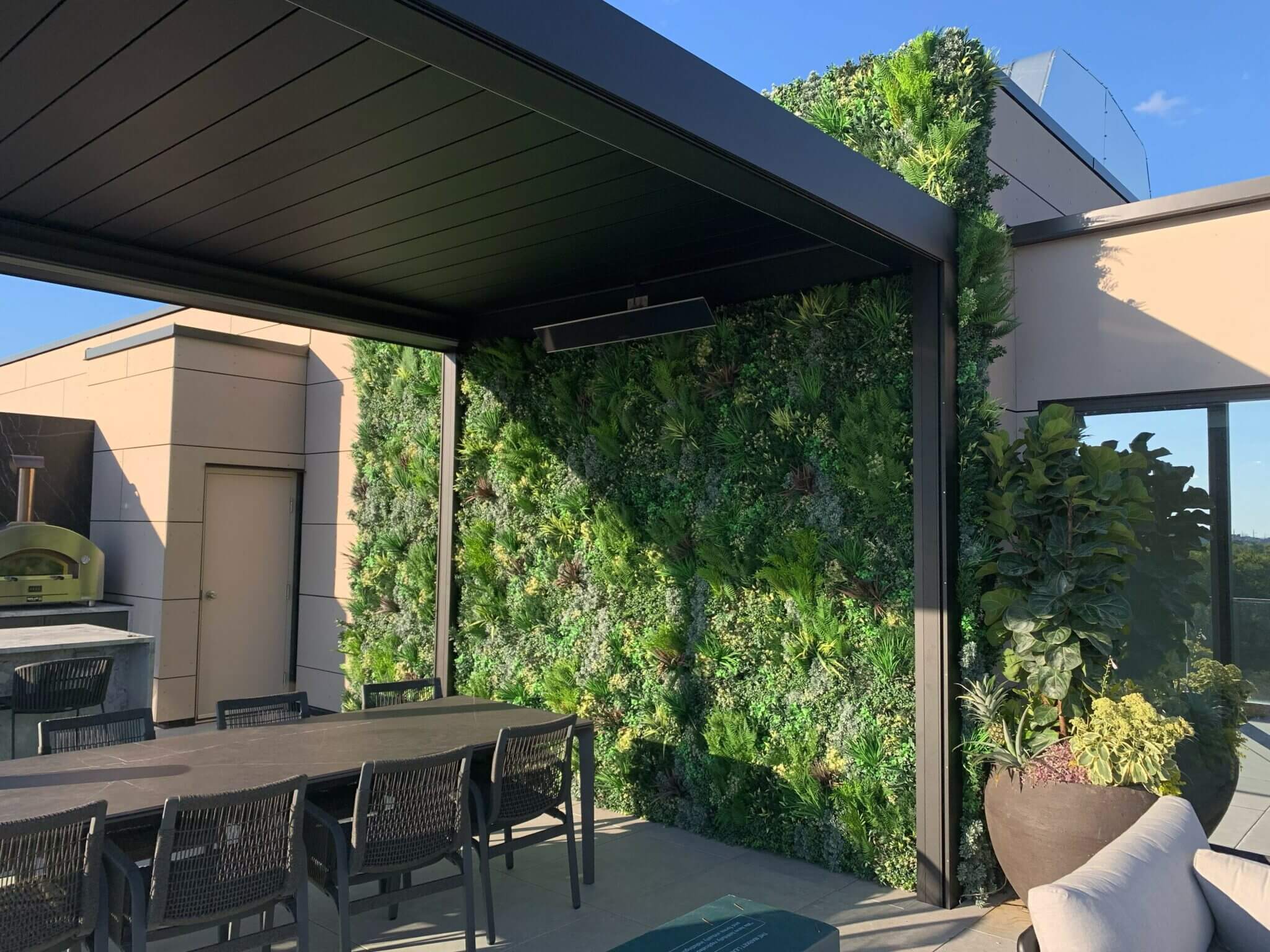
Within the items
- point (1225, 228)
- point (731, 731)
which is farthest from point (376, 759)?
point (1225, 228)

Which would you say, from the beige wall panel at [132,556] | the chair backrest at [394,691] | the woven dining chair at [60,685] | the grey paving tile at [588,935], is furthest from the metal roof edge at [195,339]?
the grey paving tile at [588,935]

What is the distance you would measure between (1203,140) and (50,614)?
18309mm

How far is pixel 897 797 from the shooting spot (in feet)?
14.3

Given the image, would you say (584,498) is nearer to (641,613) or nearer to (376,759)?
(641,613)

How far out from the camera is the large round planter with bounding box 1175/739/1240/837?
13.4 feet

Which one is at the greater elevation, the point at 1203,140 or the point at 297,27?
the point at 1203,140

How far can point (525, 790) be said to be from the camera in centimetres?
397

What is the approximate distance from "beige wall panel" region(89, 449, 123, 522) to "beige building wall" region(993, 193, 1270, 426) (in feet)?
24.7

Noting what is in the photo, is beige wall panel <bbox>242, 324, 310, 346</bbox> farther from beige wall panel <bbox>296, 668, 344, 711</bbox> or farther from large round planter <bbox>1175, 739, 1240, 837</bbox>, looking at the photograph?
large round planter <bbox>1175, 739, 1240, 837</bbox>

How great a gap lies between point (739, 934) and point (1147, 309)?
352 centimetres

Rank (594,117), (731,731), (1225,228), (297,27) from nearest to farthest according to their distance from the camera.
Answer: (297,27) → (594,117) → (1225,228) → (731,731)

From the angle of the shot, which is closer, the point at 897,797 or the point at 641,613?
the point at 897,797

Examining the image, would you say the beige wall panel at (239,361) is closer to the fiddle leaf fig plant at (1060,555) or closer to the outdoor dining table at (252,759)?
the outdoor dining table at (252,759)

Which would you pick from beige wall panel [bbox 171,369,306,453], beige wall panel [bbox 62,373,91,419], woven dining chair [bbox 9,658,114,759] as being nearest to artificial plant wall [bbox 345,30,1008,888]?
woven dining chair [bbox 9,658,114,759]
